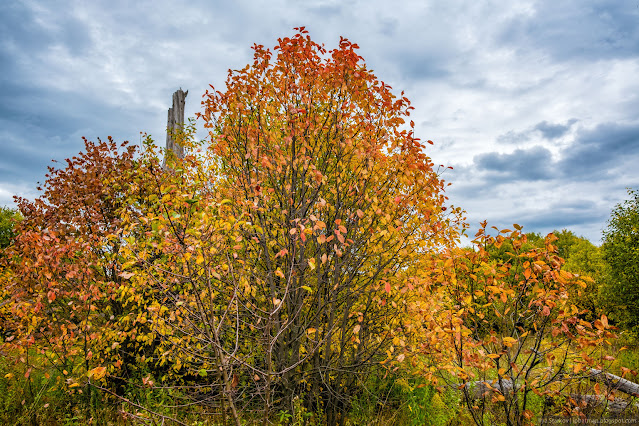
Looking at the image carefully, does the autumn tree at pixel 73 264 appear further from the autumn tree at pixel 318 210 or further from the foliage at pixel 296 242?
the autumn tree at pixel 318 210

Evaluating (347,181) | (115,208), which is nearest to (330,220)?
(347,181)

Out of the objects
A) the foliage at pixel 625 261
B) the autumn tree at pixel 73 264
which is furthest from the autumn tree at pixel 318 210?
the foliage at pixel 625 261

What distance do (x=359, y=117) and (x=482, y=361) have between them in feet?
10.8

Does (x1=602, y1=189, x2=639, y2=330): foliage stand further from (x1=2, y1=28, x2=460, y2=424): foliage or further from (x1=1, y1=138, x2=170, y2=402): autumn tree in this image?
(x1=1, y1=138, x2=170, y2=402): autumn tree

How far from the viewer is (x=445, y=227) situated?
5773 millimetres

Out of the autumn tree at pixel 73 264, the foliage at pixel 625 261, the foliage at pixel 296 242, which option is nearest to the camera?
the foliage at pixel 296 242

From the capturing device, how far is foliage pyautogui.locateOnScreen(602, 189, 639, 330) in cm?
1184

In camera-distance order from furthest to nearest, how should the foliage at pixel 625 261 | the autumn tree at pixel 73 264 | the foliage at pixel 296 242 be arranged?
the foliage at pixel 625 261 → the autumn tree at pixel 73 264 → the foliage at pixel 296 242

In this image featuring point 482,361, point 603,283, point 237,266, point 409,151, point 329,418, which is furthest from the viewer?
point 603,283

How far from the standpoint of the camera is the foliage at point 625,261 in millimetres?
11836

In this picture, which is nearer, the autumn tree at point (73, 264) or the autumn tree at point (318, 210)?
the autumn tree at point (318, 210)

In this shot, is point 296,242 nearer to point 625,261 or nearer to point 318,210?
point 318,210

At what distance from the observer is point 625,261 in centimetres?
1204

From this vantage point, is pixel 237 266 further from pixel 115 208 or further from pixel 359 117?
pixel 115 208
